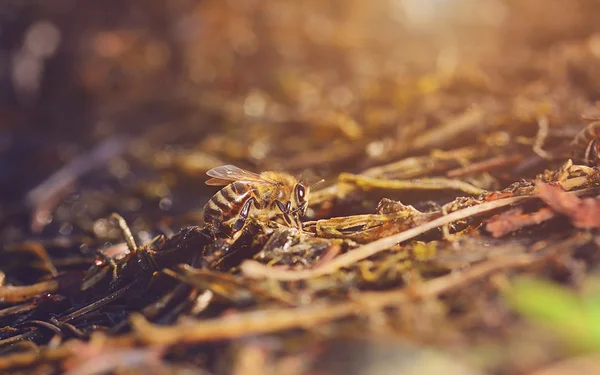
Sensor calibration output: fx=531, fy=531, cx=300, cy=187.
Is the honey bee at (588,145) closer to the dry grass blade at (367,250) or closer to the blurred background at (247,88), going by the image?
the blurred background at (247,88)

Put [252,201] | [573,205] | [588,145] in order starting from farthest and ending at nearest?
[252,201], [588,145], [573,205]

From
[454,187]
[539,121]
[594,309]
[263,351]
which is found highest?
[539,121]

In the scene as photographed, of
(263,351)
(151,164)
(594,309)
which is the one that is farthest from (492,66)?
(263,351)

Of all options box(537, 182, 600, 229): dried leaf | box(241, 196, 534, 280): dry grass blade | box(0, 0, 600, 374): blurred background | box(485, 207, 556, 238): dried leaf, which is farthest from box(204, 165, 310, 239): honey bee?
box(537, 182, 600, 229): dried leaf

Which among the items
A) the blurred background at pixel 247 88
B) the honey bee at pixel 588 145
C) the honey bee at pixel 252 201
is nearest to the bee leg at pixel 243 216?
the honey bee at pixel 252 201

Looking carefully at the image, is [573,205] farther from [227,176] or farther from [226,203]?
[227,176]

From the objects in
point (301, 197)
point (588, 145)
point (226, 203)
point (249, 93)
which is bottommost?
point (226, 203)

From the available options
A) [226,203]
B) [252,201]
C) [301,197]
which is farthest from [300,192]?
[226,203]

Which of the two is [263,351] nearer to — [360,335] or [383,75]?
[360,335]
